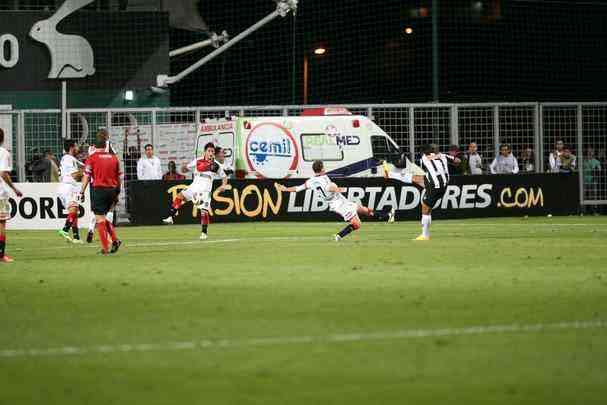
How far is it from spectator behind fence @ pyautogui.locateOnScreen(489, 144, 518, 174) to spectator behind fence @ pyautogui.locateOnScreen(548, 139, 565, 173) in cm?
144

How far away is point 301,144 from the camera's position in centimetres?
3372

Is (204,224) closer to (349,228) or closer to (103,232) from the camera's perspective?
(349,228)

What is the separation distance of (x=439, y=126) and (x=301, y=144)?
447cm

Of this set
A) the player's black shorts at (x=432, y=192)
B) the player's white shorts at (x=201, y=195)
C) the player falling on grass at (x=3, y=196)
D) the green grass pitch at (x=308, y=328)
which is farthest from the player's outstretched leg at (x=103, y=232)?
the player's black shorts at (x=432, y=192)

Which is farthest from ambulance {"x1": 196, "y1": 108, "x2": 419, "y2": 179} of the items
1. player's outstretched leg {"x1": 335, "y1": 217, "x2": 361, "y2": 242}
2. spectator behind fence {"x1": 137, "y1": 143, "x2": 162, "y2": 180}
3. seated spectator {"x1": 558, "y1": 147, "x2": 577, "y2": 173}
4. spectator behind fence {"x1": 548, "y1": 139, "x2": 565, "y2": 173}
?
player's outstretched leg {"x1": 335, "y1": 217, "x2": 361, "y2": 242}

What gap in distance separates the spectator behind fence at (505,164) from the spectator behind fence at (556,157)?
1.44 metres

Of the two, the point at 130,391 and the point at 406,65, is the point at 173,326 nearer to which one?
the point at 130,391

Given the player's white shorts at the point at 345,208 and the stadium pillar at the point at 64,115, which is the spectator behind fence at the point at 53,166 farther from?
the player's white shorts at the point at 345,208

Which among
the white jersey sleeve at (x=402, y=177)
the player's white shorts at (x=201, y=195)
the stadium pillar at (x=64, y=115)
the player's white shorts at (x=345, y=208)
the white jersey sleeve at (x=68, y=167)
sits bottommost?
the player's white shorts at (x=345, y=208)

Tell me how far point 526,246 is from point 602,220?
12016mm

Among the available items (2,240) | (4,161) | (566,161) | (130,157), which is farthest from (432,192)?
(566,161)

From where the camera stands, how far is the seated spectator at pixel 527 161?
35619 mm

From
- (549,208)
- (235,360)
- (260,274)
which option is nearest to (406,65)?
(549,208)

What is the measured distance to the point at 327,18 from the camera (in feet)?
151
